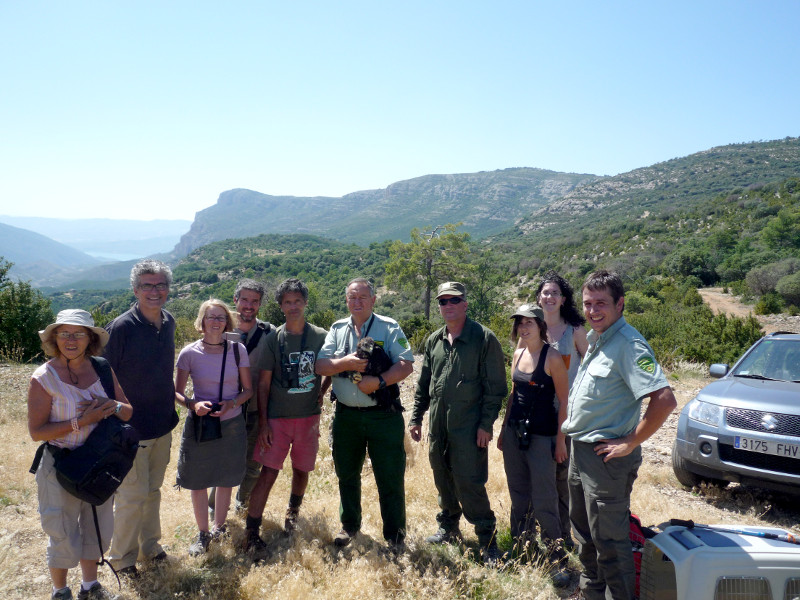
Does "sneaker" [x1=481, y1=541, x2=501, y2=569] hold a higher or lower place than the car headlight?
lower

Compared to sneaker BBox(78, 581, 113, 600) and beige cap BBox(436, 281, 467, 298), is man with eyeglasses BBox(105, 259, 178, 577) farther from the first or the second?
beige cap BBox(436, 281, 467, 298)

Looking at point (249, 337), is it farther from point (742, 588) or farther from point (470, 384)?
point (742, 588)

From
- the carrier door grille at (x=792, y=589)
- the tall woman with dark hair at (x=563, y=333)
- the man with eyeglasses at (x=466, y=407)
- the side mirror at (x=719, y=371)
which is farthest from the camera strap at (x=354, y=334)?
the side mirror at (x=719, y=371)

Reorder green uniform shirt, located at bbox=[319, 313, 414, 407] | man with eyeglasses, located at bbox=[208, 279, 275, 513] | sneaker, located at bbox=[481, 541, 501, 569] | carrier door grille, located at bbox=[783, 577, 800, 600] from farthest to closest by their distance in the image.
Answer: man with eyeglasses, located at bbox=[208, 279, 275, 513] → green uniform shirt, located at bbox=[319, 313, 414, 407] → sneaker, located at bbox=[481, 541, 501, 569] → carrier door grille, located at bbox=[783, 577, 800, 600]

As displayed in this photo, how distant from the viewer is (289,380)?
341cm

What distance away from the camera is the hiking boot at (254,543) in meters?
3.31

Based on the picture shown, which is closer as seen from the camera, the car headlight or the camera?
the camera

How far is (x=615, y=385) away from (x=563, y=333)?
102 cm

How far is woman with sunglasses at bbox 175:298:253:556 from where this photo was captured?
A: 3285 mm

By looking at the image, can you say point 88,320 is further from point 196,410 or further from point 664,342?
point 664,342

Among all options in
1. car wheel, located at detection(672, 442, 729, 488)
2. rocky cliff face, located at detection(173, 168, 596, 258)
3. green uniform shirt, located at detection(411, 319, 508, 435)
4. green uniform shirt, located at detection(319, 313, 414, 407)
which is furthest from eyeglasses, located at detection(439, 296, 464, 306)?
rocky cliff face, located at detection(173, 168, 596, 258)

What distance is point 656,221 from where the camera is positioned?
145 ft

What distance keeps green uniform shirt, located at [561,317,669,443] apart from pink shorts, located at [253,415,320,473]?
6.15 ft

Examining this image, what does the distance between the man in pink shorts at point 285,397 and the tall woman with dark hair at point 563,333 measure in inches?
70.4
